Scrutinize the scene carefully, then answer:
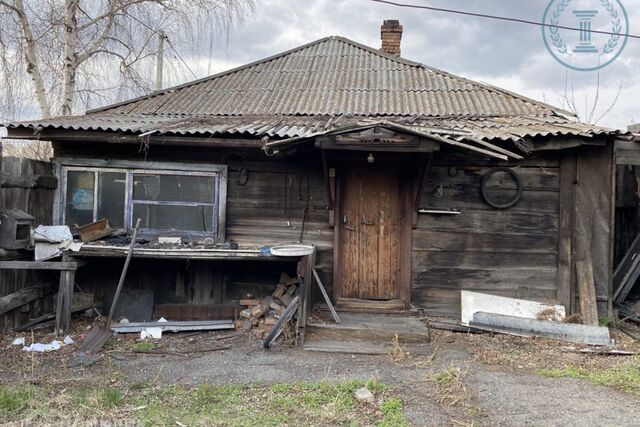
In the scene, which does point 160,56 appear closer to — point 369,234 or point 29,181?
point 29,181

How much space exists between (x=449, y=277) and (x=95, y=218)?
5.55 m

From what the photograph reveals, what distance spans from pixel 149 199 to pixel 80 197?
3.55ft

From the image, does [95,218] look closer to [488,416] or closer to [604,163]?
[488,416]

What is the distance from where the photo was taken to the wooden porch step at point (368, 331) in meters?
5.86

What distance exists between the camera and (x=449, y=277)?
22.8 feet

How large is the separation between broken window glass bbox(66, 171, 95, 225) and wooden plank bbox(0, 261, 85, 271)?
118cm

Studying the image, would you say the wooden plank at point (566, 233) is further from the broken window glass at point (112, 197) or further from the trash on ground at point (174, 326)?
the broken window glass at point (112, 197)

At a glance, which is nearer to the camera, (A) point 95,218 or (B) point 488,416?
(B) point 488,416

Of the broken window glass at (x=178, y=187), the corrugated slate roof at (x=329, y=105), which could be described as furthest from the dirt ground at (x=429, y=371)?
the corrugated slate roof at (x=329, y=105)

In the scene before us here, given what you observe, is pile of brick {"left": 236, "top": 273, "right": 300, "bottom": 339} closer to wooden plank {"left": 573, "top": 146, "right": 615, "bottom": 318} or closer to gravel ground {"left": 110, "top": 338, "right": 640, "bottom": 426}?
gravel ground {"left": 110, "top": 338, "right": 640, "bottom": 426}

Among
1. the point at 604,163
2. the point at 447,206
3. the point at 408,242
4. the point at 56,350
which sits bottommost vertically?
the point at 56,350

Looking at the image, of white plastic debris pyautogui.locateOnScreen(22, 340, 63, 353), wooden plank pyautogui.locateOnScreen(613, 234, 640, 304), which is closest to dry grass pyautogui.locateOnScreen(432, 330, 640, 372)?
wooden plank pyautogui.locateOnScreen(613, 234, 640, 304)

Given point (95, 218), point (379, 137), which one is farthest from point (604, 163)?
point (95, 218)

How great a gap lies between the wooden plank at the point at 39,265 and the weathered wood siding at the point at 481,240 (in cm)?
488
